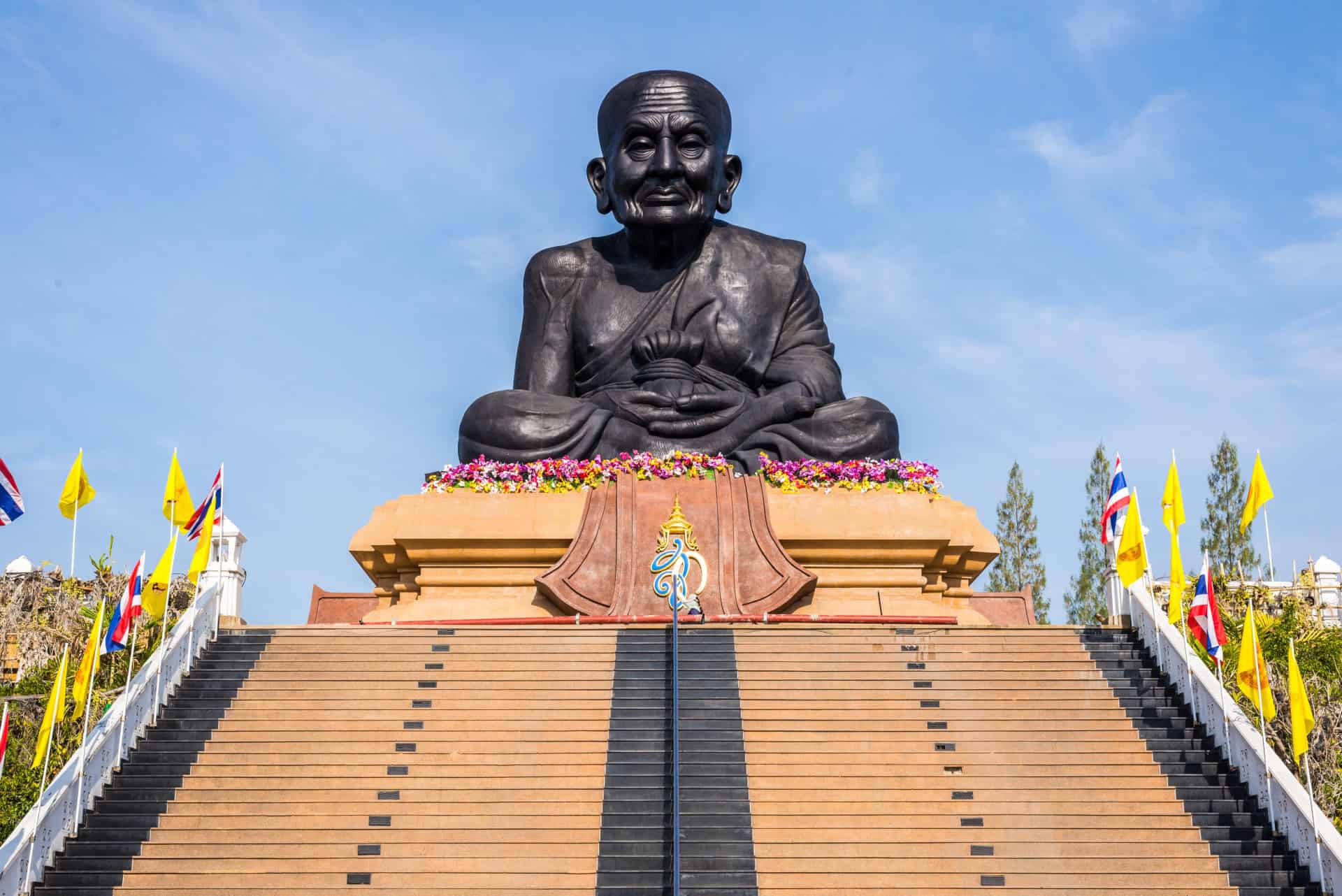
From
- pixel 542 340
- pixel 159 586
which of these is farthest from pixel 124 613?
pixel 542 340

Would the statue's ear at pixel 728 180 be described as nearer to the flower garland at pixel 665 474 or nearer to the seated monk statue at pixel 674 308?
the seated monk statue at pixel 674 308

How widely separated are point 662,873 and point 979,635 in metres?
4.04

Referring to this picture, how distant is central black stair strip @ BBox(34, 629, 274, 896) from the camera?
375 inches

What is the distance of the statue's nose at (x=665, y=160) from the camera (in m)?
17.0

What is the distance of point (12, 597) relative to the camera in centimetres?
1966

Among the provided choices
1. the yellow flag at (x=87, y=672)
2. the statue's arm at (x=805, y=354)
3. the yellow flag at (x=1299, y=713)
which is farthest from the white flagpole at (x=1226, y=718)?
the yellow flag at (x=87, y=672)

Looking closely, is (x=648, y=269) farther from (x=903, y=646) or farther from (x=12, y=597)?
(x=12, y=597)

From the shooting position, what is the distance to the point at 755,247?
17750 mm

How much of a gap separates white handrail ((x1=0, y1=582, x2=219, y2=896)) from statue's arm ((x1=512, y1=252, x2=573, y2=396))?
17.5 ft

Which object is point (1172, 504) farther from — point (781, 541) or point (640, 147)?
point (640, 147)

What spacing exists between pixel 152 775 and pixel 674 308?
831cm

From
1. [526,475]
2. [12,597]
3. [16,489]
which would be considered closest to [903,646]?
[526,475]

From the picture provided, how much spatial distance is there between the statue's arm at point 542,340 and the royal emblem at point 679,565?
11.0 feet

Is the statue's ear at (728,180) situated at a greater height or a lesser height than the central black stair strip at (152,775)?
greater
